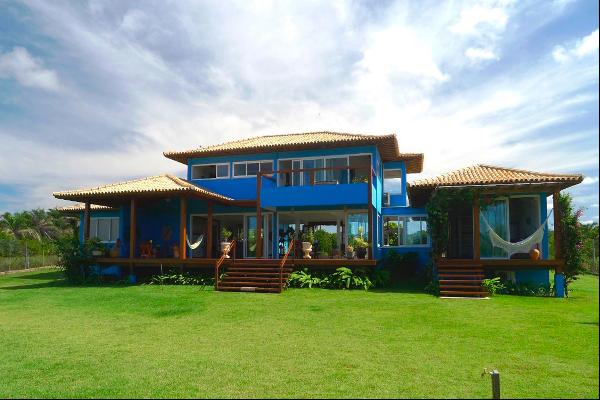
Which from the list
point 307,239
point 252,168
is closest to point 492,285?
point 307,239

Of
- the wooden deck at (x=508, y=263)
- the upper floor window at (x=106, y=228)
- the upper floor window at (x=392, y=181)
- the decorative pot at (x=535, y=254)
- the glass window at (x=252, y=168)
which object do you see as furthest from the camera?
the upper floor window at (x=392, y=181)

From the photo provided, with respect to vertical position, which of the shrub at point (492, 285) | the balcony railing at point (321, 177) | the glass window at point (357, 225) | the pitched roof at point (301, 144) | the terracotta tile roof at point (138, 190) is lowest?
the shrub at point (492, 285)

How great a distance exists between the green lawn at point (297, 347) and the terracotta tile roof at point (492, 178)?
3.75m

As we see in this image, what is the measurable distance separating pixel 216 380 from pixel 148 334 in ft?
11.1

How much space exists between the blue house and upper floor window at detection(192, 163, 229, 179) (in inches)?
2.0

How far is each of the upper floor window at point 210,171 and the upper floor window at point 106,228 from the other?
4.73 meters

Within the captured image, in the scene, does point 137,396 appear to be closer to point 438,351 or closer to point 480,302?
point 438,351

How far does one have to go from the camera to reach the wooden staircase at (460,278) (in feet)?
43.8

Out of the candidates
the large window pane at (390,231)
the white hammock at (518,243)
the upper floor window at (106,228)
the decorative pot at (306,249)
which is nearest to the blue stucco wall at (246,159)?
the large window pane at (390,231)

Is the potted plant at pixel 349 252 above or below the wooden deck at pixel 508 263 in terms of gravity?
above

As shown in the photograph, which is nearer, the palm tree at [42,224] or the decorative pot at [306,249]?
the decorative pot at [306,249]

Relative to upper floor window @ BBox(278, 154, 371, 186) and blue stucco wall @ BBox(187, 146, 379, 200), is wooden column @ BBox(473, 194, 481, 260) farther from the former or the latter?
upper floor window @ BBox(278, 154, 371, 186)

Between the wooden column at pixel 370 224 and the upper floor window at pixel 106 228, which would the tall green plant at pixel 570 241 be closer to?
the wooden column at pixel 370 224

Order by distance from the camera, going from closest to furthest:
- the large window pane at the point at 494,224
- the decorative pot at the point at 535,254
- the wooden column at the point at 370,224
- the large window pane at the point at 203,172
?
the decorative pot at the point at 535,254
the large window pane at the point at 494,224
the wooden column at the point at 370,224
the large window pane at the point at 203,172
